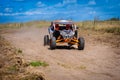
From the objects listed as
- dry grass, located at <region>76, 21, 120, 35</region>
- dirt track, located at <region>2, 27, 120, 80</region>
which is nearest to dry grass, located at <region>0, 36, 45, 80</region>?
dirt track, located at <region>2, 27, 120, 80</region>

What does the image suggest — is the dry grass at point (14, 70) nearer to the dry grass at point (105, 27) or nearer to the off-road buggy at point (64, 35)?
the off-road buggy at point (64, 35)

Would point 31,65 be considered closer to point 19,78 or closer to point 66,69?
point 66,69

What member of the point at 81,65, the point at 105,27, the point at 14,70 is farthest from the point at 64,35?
the point at 105,27

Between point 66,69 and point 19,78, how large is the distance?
3271mm

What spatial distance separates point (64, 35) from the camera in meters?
20.5

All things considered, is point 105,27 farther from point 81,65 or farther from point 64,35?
point 81,65

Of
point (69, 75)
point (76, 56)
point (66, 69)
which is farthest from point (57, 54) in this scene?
point (69, 75)

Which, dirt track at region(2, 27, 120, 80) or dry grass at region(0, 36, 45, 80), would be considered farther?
dirt track at region(2, 27, 120, 80)

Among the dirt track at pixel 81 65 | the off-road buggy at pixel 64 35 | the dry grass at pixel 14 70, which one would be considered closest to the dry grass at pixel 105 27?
the off-road buggy at pixel 64 35

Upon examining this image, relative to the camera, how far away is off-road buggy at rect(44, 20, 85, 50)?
1983 centimetres

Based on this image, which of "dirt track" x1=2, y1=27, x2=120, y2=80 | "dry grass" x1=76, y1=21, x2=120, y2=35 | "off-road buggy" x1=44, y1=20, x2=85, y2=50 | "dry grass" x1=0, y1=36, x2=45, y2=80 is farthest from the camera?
"dry grass" x1=76, y1=21, x2=120, y2=35

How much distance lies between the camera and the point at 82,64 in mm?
14523

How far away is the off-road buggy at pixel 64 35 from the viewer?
65.1ft

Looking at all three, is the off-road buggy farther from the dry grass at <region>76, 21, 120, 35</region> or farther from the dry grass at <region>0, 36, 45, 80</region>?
the dry grass at <region>76, 21, 120, 35</region>
